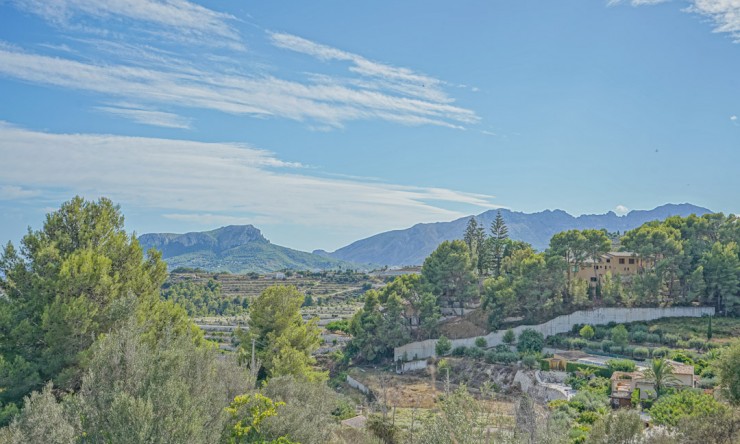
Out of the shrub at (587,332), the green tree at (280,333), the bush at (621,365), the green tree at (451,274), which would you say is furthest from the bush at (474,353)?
the green tree at (280,333)

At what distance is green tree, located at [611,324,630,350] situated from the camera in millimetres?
34156

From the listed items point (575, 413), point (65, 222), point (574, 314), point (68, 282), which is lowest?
point (575, 413)

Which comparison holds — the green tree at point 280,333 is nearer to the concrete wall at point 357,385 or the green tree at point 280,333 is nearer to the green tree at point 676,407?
the concrete wall at point 357,385

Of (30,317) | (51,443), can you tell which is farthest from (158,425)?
(30,317)

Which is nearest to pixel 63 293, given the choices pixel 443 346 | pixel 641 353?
pixel 443 346

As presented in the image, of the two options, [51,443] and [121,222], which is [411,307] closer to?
[121,222]

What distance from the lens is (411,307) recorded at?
144ft

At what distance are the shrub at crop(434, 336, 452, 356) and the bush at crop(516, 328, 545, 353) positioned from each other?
4916 mm

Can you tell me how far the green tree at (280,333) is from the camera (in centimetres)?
2170

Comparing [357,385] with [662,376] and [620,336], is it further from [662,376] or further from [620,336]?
[662,376]

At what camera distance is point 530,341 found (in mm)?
37062

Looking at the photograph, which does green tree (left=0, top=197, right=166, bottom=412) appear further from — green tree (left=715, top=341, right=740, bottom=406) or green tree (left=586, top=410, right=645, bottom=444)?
green tree (left=715, top=341, right=740, bottom=406)

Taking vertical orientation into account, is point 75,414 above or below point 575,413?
above

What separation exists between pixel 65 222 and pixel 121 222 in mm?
1896
